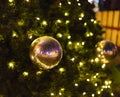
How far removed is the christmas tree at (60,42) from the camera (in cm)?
260

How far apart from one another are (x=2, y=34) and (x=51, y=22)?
0.49 meters

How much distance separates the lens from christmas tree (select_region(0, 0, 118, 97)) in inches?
102

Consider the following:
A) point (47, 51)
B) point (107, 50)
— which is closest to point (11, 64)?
point (47, 51)

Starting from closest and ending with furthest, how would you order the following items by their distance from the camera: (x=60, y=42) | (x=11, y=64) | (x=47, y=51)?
1. (x=47, y=51)
2. (x=11, y=64)
3. (x=60, y=42)

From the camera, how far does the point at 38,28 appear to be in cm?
266

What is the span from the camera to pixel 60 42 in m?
2.77

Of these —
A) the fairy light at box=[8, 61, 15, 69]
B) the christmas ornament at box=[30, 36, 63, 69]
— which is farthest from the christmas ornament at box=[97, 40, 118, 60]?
the fairy light at box=[8, 61, 15, 69]

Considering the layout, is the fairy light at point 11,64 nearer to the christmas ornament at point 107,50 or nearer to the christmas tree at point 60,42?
the christmas tree at point 60,42

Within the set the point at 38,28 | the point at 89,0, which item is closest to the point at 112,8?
the point at 89,0

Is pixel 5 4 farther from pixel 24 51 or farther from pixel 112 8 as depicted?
pixel 112 8

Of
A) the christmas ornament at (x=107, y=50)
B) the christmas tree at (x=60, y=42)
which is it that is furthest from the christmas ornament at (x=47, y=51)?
the christmas ornament at (x=107, y=50)

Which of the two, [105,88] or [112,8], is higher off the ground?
[105,88]

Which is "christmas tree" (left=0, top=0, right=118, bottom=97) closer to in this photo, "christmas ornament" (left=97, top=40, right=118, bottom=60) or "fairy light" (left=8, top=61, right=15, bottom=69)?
"fairy light" (left=8, top=61, right=15, bottom=69)

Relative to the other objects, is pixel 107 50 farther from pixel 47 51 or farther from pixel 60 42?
pixel 47 51
